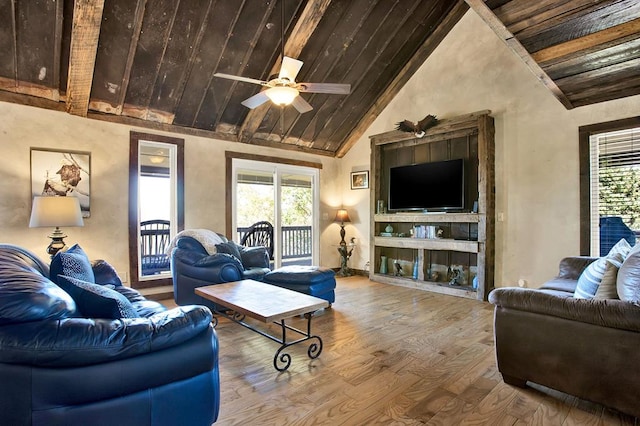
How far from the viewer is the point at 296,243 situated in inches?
267

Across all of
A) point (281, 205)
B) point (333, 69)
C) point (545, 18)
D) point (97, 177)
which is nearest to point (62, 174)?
point (97, 177)

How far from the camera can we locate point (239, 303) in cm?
281

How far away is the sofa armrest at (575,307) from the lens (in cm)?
188

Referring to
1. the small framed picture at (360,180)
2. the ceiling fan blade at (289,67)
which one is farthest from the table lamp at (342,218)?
the ceiling fan blade at (289,67)

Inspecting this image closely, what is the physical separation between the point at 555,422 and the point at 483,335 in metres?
1.42

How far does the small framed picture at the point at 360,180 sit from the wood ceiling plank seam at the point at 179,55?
347 cm

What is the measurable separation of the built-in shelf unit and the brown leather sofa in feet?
8.35

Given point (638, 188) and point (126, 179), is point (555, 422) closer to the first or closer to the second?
point (638, 188)

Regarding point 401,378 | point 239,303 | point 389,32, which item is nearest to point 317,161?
point 389,32

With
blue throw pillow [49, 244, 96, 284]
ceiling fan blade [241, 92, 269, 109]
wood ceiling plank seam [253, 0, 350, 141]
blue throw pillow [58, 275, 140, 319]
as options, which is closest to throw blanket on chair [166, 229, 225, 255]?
ceiling fan blade [241, 92, 269, 109]

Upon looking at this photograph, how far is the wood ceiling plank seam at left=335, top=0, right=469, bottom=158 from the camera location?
5.15m

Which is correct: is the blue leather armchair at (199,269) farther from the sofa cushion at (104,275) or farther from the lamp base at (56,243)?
the lamp base at (56,243)

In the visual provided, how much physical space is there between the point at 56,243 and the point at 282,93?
3066 millimetres

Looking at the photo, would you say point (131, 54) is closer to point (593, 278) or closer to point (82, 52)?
point (82, 52)
